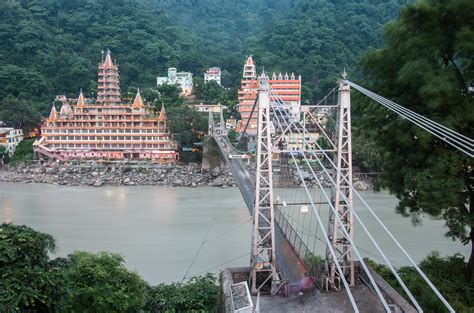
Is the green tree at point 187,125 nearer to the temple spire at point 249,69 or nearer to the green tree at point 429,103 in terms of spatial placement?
the temple spire at point 249,69

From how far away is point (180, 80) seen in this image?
82.5ft

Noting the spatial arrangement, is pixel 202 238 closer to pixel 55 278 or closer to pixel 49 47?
pixel 55 278

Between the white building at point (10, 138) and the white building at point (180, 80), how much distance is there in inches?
333

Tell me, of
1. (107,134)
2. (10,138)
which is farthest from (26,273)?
(10,138)

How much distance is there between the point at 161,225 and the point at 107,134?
9.86 meters

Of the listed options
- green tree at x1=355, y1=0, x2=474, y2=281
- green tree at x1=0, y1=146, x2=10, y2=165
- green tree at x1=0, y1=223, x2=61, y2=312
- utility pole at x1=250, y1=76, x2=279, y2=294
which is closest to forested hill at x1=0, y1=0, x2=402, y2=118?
green tree at x1=0, y1=146, x2=10, y2=165

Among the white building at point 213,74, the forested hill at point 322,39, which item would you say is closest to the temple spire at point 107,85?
the white building at point 213,74

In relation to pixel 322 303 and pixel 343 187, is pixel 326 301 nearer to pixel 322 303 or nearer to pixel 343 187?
pixel 322 303

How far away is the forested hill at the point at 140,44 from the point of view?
2406 cm

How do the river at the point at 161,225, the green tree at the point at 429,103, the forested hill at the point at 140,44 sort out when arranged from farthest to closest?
1. the forested hill at the point at 140,44
2. the river at the point at 161,225
3. the green tree at the point at 429,103

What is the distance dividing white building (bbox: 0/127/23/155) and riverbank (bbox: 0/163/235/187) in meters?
1.43

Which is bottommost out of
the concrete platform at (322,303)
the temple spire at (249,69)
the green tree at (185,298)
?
the green tree at (185,298)

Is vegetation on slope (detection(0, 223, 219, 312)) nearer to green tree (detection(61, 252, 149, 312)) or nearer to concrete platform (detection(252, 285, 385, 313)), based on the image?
green tree (detection(61, 252, 149, 312))

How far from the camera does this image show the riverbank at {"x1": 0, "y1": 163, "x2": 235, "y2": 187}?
14.6m
